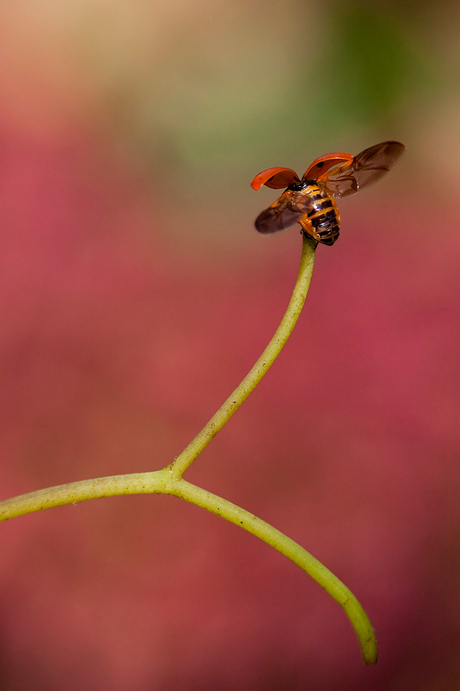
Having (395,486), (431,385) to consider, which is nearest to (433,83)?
(431,385)

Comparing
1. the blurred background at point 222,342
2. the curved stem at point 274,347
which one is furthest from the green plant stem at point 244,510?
the blurred background at point 222,342

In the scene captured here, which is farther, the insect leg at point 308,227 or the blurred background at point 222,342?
the blurred background at point 222,342

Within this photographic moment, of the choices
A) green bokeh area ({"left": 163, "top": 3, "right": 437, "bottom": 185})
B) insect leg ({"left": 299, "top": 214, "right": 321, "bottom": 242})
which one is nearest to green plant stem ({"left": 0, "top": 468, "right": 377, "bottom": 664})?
insect leg ({"left": 299, "top": 214, "right": 321, "bottom": 242})

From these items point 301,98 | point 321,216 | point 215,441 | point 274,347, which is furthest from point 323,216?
point 301,98

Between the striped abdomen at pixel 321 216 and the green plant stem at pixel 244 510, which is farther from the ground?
the striped abdomen at pixel 321 216

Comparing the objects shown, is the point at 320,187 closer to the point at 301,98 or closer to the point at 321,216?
the point at 321,216

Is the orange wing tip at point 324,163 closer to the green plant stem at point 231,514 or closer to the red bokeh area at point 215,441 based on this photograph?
the green plant stem at point 231,514

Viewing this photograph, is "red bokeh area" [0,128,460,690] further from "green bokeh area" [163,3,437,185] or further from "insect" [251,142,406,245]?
"insect" [251,142,406,245]

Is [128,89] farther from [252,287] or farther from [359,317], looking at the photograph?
[359,317]
